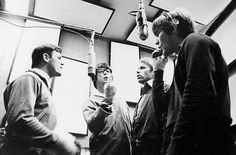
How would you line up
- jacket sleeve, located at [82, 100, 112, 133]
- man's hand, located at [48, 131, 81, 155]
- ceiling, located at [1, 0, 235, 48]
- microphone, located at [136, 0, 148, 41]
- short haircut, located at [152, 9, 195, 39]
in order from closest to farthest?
short haircut, located at [152, 9, 195, 39] → man's hand, located at [48, 131, 81, 155] → jacket sleeve, located at [82, 100, 112, 133] → microphone, located at [136, 0, 148, 41] → ceiling, located at [1, 0, 235, 48]

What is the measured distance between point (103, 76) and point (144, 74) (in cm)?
31

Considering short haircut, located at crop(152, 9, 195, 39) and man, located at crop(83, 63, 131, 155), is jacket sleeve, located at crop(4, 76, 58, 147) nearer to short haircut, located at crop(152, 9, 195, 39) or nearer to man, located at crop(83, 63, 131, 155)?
man, located at crop(83, 63, 131, 155)

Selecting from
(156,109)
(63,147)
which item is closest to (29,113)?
(63,147)

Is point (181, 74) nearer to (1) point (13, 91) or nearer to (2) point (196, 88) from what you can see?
(2) point (196, 88)

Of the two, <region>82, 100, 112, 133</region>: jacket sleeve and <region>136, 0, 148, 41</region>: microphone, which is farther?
<region>136, 0, 148, 41</region>: microphone

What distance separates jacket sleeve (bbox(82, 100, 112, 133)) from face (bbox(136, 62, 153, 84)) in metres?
0.41

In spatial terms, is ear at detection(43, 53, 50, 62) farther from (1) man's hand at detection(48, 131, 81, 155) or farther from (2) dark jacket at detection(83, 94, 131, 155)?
(1) man's hand at detection(48, 131, 81, 155)

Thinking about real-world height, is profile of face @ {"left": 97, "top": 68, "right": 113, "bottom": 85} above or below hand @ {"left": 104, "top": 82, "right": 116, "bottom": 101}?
above

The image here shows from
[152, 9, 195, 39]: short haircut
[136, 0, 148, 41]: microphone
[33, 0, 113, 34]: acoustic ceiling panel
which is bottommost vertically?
[152, 9, 195, 39]: short haircut

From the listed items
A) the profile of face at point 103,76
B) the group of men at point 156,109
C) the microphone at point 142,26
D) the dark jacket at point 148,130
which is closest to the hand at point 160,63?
the group of men at point 156,109

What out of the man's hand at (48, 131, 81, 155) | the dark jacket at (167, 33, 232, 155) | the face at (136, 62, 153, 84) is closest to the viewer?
the dark jacket at (167, 33, 232, 155)

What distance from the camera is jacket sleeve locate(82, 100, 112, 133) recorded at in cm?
132

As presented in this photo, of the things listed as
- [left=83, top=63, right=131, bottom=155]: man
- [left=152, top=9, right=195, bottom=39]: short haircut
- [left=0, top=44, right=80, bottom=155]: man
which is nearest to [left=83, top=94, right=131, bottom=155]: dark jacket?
[left=83, top=63, right=131, bottom=155]: man

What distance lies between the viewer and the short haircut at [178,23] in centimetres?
103
